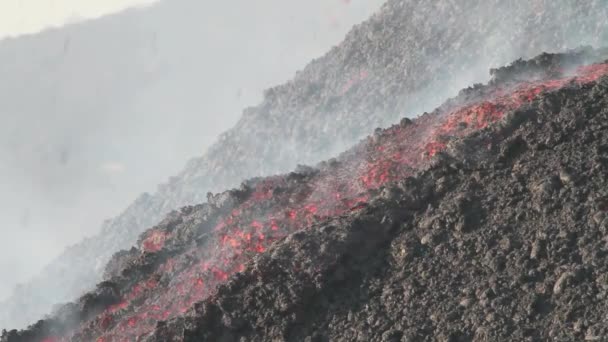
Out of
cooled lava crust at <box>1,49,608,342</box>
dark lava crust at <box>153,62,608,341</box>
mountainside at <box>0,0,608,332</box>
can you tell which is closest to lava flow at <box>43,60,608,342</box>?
cooled lava crust at <box>1,49,608,342</box>

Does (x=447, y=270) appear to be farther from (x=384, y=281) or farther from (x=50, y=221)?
(x=50, y=221)

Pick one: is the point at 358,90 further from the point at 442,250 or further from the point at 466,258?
the point at 466,258

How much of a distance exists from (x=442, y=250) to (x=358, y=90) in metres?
46.0

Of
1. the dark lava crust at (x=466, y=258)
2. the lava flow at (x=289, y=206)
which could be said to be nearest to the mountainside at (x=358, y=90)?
the lava flow at (x=289, y=206)

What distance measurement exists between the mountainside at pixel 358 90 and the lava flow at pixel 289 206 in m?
24.9

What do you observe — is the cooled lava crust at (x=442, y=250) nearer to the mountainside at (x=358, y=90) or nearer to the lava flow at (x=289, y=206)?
the lava flow at (x=289, y=206)

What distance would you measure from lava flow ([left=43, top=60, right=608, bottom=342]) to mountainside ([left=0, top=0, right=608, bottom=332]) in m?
24.9

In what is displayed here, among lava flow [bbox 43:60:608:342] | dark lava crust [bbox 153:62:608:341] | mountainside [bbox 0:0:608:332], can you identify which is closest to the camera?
dark lava crust [bbox 153:62:608:341]

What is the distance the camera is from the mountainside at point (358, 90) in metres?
53.4

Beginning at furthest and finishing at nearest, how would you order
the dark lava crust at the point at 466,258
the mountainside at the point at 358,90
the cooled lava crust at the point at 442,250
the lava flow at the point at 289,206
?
the mountainside at the point at 358,90
the lava flow at the point at 289,206
the cooled lava crust at the point at 442,250
the dark lava crust at the point at 466,258

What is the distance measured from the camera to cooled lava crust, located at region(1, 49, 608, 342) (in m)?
16.4

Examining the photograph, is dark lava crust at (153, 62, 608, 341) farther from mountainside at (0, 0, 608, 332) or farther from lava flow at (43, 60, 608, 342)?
mountainside at (0, 0, 608, 332)

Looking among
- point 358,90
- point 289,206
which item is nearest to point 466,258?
point 289,206

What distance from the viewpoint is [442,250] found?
61.6 ft
